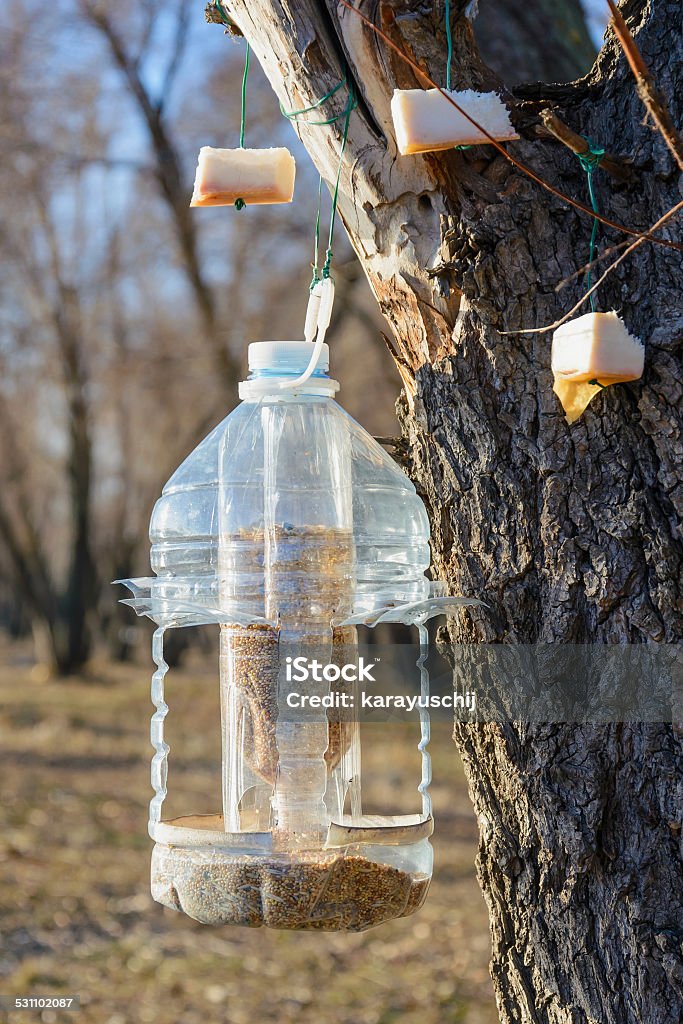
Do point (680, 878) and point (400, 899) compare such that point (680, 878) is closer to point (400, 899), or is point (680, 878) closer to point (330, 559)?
point (400, 899)

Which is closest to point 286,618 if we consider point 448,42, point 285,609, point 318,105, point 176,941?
point 285,609

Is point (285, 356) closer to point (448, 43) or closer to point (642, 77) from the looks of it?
point (448, 43)

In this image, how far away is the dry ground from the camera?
547 cm

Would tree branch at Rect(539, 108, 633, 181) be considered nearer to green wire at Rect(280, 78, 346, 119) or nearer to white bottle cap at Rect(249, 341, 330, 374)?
green wire at Rect(280, 78, 346, 119)

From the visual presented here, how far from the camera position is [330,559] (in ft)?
6.70

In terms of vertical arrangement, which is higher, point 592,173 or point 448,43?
point 448,43

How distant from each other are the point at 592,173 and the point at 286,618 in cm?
97

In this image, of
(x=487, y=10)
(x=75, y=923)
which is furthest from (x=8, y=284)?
(x=487, y=10)

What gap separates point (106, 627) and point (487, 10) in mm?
25839

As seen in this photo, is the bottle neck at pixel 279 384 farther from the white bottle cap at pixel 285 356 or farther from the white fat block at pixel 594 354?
the white fat block at pixel 594 354

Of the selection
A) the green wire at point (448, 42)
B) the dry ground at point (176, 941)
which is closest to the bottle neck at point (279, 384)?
the green wire at point (448, 42)

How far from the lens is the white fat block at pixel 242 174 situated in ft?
6.61

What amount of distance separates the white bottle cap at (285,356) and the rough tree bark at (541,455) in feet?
0.62

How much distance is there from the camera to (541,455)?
1.89 meters
